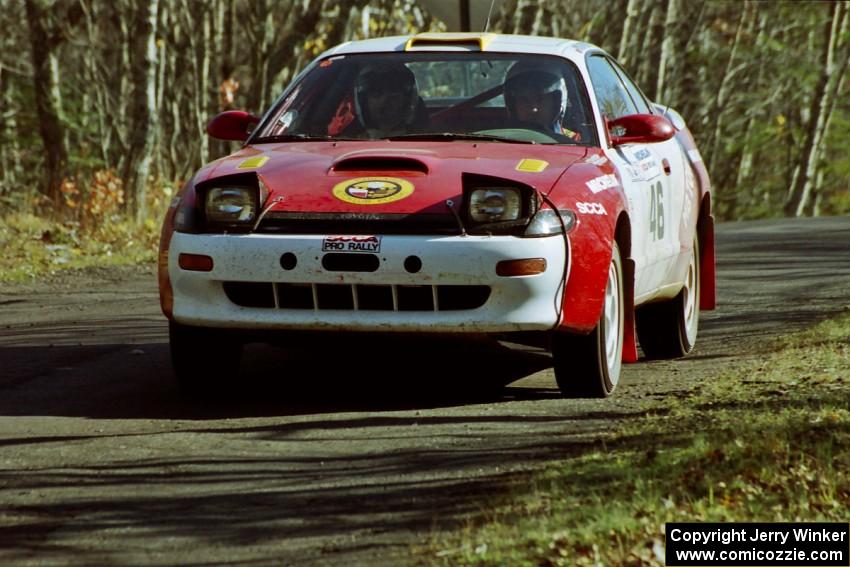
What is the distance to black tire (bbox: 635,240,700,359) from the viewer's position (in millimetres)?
9102

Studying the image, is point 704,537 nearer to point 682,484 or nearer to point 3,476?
point 682,484

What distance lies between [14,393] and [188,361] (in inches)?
34.1

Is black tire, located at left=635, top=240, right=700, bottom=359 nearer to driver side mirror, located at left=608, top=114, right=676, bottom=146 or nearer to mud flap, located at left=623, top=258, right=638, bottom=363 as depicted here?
mud flap, located at left=623, top=258, right=638, bottom=363

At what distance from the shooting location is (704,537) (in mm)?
4535

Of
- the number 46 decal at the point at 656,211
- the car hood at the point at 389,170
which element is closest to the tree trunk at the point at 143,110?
the number 46 decal at the point at 656,211

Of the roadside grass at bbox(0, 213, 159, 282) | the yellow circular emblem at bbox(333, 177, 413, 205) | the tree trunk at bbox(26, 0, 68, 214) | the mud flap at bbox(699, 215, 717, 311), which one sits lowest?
the tree trunk at bbox(26, 0, 68, 214)

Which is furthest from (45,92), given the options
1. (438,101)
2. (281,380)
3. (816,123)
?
(816,123)

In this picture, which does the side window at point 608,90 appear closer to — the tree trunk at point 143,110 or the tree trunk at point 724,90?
the tree trunk at point 143,110

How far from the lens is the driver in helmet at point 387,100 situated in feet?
26.0

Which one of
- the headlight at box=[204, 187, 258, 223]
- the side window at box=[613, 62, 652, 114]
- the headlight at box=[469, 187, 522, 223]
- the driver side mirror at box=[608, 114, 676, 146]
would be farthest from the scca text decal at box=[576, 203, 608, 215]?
the side window at box=[613, 62, 652, 114]

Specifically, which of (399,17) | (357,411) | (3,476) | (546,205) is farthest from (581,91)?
(399,17)

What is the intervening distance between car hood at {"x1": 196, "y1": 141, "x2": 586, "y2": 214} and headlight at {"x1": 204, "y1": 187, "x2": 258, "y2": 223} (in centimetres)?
8

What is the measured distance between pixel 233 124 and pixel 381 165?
1452 millimetres

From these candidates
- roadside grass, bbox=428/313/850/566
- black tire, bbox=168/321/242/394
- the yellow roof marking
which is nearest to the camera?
roadside grass, bbox=428/313/850/566
